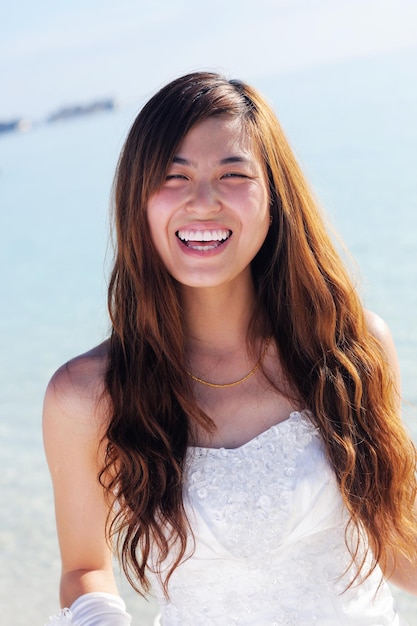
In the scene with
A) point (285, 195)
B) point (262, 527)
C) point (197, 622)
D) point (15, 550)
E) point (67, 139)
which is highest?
point (67, 139)

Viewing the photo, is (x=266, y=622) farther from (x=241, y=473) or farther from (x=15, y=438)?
(x=15, y=438)

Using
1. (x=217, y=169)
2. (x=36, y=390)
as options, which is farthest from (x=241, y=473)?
(x=36, y=390)

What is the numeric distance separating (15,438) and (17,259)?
33.7 feet

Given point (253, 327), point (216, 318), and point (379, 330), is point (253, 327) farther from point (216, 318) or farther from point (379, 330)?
point (379, 330)

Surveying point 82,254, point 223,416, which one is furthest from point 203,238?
point 82,254

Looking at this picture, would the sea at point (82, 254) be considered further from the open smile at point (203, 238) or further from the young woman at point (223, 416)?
the open smile at point (203, 238)

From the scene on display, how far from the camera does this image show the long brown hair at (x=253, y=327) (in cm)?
226

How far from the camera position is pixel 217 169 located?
2.25 meters

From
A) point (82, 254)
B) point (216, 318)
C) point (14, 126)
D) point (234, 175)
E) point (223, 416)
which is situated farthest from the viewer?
point (14, 126)

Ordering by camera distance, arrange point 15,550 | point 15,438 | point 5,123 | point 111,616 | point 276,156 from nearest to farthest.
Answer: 1. point 111,616
2. point 276,156
3. point 15,550
4. point 15,438
5. point 5,123

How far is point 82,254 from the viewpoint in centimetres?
1606

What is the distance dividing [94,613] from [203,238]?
93 centimetres

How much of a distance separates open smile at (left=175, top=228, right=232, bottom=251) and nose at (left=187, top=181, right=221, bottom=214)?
2.2 inches

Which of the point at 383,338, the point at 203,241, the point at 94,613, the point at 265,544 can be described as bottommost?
the point at 94,613
